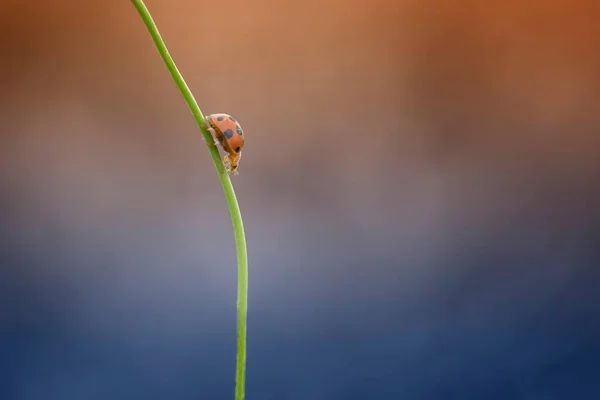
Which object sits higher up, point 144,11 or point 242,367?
point 144,11

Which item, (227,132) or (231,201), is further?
(227,132)

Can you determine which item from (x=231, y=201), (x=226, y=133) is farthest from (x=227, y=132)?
(x=231, y=201)

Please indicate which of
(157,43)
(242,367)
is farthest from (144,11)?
(242,367)

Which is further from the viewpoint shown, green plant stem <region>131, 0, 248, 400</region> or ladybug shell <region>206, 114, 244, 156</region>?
ladybug shell <region>206, 114, 244, 156</region>

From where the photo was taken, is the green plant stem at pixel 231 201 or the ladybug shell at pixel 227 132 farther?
the ladybug shell at pixel 227 132

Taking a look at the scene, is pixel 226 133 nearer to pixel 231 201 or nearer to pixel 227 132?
pixel 227 132

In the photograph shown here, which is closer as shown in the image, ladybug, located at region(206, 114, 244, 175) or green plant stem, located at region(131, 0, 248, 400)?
green plant stem, located at region(131, 0, 248, 400)

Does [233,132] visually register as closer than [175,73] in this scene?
No

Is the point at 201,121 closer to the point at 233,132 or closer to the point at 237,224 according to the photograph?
the point at 237,224
